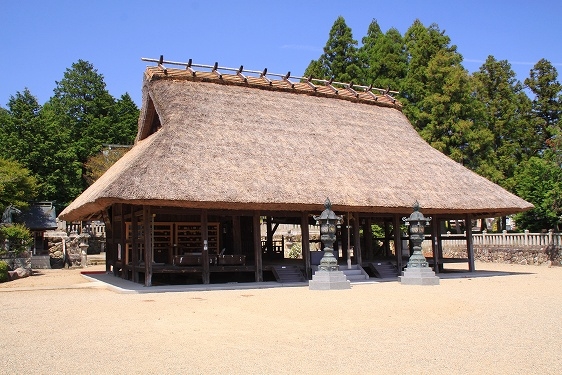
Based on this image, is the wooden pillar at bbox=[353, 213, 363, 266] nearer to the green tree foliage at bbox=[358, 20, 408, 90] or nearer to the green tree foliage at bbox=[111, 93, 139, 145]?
the green tree foliage at bbox=[358, 20, 408, 90]

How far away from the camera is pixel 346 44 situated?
42062 mm

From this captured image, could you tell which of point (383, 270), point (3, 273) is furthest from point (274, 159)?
point (3, 273)

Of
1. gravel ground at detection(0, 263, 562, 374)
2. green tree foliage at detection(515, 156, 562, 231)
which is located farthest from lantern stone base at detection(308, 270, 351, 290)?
green tree foliage at detection(515, 156, 562, 231)

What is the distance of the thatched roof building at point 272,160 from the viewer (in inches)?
625

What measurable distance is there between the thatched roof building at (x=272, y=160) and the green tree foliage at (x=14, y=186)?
22.3 feet

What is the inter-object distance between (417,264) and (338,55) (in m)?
27.6

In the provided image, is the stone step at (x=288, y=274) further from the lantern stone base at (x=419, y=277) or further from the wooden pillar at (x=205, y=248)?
the lantern stone base at (x=419, y=277)

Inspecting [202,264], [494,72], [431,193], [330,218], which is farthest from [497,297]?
[494,72]

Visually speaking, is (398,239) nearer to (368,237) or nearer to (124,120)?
(368,237)

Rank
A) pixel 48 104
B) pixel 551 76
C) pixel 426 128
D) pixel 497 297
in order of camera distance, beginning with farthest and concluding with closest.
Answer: pixel 48 104
pixel 551 76
pixel 426 128
pixel 497 297

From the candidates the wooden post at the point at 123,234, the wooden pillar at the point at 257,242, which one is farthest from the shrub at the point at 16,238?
the wooden pillar at the point at 257,242

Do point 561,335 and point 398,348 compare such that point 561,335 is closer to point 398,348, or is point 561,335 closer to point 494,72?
point 398,348

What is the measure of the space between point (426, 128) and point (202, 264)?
2159 cm

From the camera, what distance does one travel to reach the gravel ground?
632 cm
